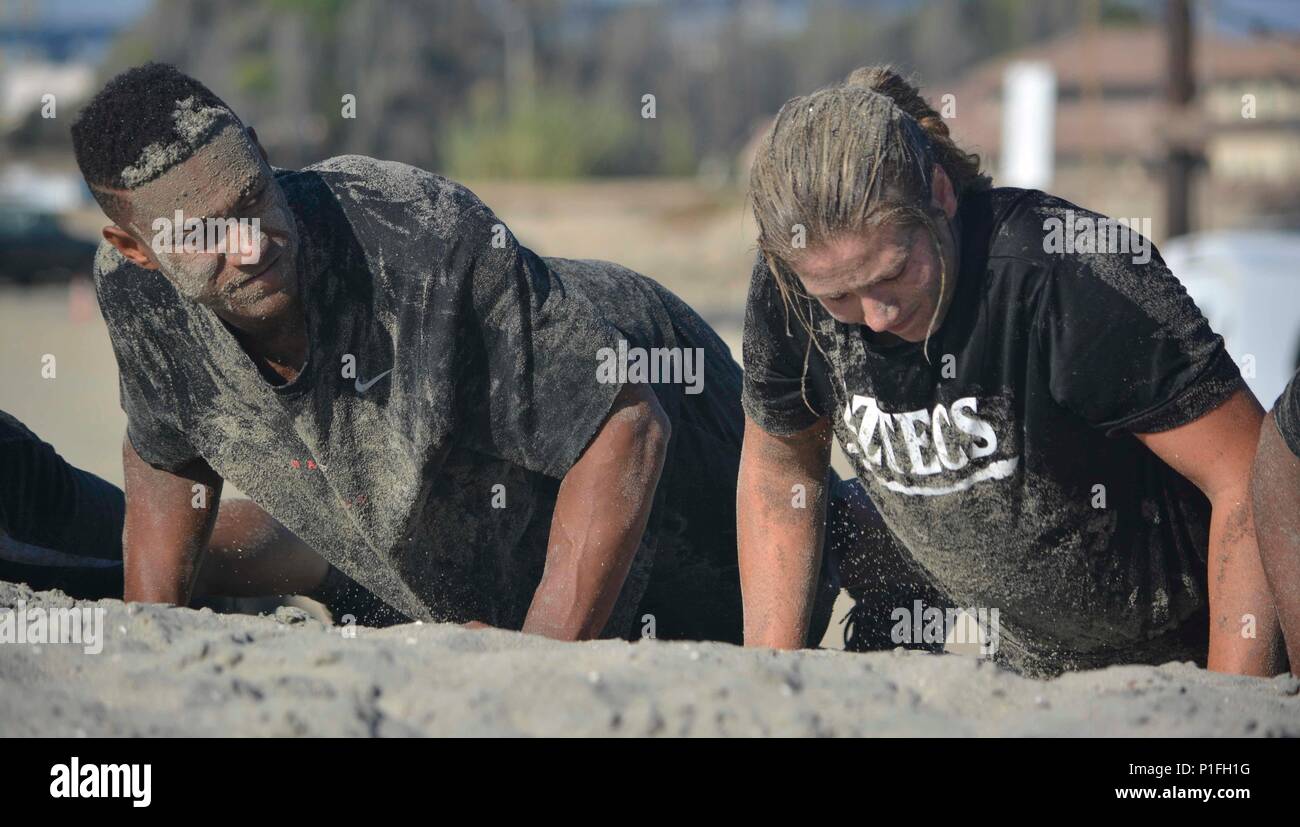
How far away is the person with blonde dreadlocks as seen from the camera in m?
2.65

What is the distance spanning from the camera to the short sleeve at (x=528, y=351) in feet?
10.2

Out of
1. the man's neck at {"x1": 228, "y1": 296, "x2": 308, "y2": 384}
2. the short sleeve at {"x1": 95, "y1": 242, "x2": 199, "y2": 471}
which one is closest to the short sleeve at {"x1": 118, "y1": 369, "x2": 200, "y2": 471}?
the short sleeve at {"x1": 95, "y1": 242, "x2": 199, "y2": 471}

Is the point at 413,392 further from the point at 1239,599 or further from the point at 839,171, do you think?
the point at 1239,599

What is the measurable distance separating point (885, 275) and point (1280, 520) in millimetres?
832

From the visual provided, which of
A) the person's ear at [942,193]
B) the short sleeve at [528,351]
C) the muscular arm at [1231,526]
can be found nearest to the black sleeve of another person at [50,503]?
the short sleeve at [528,351]

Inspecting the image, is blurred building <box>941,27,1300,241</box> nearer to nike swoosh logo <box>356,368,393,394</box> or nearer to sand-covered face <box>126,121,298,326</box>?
nike swoosh logo <box>356,368,393,394</box>

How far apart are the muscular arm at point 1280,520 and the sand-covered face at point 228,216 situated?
6.27 ft

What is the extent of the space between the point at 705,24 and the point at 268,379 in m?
46.9

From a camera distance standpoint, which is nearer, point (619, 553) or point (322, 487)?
point (619, 553)

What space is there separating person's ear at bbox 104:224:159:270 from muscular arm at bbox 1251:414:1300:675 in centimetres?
221

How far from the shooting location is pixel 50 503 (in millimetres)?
4137

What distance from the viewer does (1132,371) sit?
270cm
